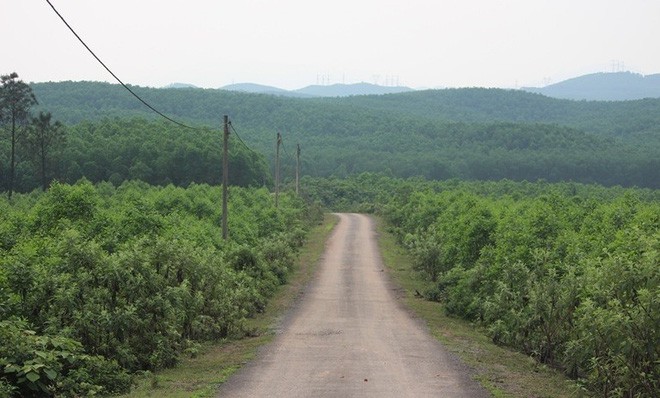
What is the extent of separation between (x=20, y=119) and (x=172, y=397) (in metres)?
63.1

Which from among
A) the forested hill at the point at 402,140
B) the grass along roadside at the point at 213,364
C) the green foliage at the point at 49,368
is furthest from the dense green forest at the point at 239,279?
the forested hill at the point at 402,140

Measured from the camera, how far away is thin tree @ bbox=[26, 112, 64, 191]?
7169 centimetres

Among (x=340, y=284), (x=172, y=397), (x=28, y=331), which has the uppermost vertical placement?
(x=28, y=331)

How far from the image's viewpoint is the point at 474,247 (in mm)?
30344

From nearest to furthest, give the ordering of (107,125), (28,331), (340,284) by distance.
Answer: (28,331), (340,284), (107,125)

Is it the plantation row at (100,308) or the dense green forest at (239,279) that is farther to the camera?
the plantation row at (100,308)

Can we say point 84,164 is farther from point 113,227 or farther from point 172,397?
point 172,397

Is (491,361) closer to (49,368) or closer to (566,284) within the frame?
(566,284)

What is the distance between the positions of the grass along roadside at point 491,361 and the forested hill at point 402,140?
11616 cm

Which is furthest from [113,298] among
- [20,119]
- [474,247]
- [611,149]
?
[611,149]

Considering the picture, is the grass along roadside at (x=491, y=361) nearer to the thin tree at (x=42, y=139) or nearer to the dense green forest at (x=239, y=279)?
the dense green forest at (x=239, y=279)

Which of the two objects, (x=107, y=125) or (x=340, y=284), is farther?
(x=107, y=125)

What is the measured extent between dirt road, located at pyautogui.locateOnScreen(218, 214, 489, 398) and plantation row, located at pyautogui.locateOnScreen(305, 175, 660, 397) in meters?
2.16

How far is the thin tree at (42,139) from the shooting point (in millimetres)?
71688
